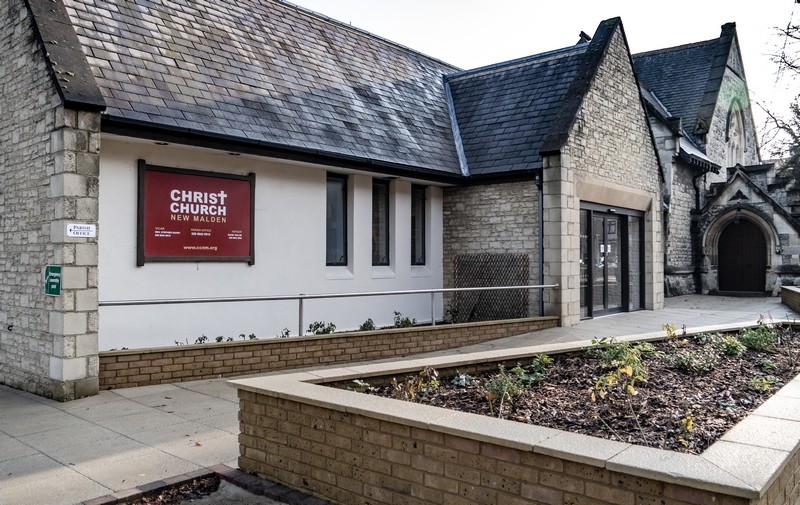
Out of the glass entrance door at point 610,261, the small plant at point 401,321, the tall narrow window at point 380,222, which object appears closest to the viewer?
the small plant at point 401,321

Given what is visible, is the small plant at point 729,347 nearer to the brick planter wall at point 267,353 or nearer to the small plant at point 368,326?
the brick planter wall at point 267,353

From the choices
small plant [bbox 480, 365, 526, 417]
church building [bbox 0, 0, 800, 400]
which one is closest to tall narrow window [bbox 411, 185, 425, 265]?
church building [bbox 0, 0, 800, 400]

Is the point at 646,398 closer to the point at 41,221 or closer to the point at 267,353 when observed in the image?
the point at 267,353

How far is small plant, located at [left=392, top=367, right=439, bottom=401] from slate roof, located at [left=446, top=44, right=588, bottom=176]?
855 centimetres

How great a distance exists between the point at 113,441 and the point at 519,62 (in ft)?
45.8

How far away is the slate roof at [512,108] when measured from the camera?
47.2 ft

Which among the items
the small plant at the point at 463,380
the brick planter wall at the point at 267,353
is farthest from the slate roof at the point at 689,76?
the small plant at the point at 463,380

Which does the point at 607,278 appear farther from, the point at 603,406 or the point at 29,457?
the point at 29,457

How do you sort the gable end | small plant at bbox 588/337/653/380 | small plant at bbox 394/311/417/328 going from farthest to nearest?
1. small plant at bbox 394/311/417/328
2. the gable end
3. small plant at bbox 588/337/653/380

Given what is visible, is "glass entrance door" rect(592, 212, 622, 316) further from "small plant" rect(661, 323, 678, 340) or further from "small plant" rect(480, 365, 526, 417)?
"small plant" rect(480, 365, 526, 417)

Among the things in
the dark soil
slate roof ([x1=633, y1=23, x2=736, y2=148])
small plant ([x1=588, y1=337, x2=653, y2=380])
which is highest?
slate roof ([x1=633, y1=23, x2=736, y2=148])

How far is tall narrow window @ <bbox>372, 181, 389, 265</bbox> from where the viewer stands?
13.8 metres

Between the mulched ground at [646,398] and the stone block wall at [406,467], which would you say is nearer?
the stone block wall at [406,467]

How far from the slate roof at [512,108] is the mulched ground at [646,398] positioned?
292 inches
